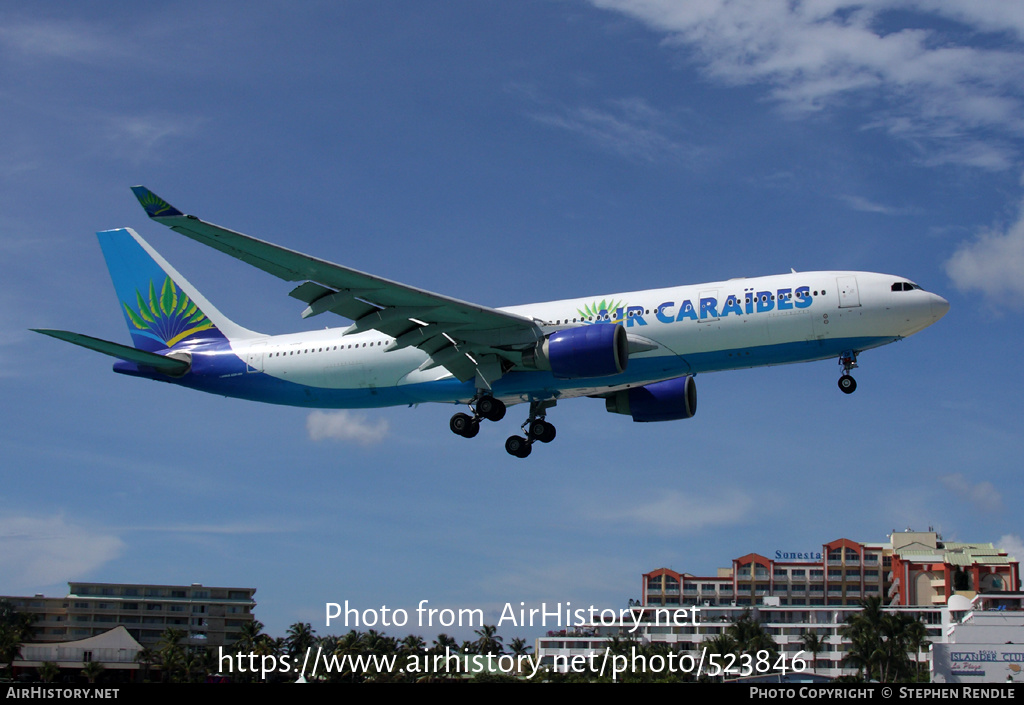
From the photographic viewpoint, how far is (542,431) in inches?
1534

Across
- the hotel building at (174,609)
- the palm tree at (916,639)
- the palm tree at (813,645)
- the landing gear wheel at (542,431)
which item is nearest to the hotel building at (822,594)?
the palm tree at (813,645)

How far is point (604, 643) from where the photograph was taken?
107 meters

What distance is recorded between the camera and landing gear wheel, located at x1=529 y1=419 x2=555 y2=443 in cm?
3894

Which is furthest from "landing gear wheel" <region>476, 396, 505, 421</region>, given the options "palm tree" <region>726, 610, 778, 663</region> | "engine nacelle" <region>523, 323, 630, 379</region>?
"palm tree" <region>726, 610, 778, 663</region>

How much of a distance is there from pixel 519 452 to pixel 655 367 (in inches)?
307

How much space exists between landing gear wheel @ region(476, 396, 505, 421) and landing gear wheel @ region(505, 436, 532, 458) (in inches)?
95.2

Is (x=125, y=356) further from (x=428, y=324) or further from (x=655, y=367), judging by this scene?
(x=655, y=367)

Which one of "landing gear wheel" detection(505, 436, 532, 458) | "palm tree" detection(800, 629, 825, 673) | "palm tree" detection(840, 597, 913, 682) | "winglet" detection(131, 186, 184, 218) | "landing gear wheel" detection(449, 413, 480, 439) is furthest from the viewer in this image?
"palm tree" detection(800, 629, 825, 673)

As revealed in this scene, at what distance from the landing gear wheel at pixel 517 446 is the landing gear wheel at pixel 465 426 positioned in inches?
72.0

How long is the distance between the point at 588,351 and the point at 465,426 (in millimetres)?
7037

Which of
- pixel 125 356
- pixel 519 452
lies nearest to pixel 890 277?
pixel 519 452

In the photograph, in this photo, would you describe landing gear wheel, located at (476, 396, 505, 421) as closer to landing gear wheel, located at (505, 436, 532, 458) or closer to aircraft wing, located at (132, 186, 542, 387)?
aircraft wing, located at (132, 186, 542, 387)

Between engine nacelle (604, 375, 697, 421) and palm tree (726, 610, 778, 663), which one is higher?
engine nacelle (604, 375, 697, 421)

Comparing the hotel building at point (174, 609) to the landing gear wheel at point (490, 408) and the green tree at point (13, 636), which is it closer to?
the green tree at point (13, 636)
